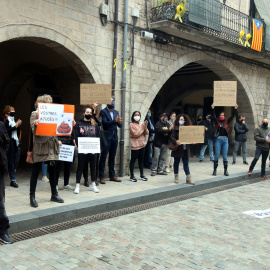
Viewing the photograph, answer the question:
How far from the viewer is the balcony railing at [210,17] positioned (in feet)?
32.5

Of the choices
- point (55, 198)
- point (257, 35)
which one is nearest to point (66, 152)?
point (55, 198)

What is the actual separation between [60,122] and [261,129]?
6.53m

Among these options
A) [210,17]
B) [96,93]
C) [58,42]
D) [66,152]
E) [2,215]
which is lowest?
[2,215]

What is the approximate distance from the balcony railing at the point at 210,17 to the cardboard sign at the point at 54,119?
5003 mm

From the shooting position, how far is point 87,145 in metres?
6.94

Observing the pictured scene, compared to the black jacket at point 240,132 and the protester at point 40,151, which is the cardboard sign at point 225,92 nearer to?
the black jacket at point 240,132

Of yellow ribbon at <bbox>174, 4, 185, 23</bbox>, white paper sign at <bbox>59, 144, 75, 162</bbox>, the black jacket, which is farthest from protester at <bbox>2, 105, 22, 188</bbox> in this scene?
the black jacket

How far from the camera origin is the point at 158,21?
31.9ft

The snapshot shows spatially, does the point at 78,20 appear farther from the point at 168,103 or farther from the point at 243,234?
the point at 168,103

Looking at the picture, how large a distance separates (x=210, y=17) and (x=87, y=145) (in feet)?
22.0

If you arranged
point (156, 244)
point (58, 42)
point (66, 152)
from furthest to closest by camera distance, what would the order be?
point (58, 42), point (66, 152), point (156, 244)

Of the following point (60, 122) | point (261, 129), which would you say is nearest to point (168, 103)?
point (261, 129)

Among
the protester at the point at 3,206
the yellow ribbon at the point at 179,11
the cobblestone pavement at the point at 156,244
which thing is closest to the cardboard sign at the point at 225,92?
the yellow ribbon at the point at 179,11

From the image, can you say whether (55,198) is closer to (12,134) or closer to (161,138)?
(12,134)
